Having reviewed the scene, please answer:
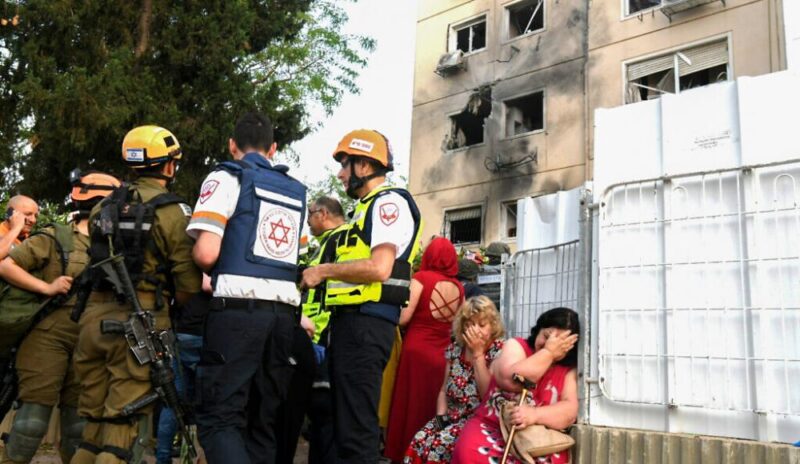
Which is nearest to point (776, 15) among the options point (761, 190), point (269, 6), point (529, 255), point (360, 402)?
point (269, 6)

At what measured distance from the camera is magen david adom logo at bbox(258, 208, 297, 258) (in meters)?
3.47

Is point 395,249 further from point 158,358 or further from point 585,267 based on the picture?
point 158,358

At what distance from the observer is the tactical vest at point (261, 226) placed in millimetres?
3391

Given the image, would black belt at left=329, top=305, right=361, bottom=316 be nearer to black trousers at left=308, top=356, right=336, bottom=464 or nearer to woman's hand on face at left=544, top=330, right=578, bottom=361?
black trousers at left=308, top=356, right=336, bottom=464

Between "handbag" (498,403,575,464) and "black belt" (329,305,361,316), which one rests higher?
"black belt" (329,305,361,316)

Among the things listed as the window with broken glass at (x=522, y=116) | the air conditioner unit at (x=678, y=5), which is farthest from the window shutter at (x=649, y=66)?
the window with broken glass at (x=522, y=116)

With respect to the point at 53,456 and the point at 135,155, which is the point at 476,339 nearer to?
the point at 135,155

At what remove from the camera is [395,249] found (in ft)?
11.8

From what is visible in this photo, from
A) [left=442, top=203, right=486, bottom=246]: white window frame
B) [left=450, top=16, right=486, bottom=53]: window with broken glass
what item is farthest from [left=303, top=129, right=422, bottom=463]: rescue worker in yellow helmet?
[left=450, top=16, right=486, bottom=53]: window with broken glass

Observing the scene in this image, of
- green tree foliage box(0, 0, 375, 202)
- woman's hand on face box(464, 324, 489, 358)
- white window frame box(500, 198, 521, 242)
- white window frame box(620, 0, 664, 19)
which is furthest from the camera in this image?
white window frame box(500, 198, 521, 242)

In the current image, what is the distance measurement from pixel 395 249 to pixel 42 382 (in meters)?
2.35

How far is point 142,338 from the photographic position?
3.36 metres

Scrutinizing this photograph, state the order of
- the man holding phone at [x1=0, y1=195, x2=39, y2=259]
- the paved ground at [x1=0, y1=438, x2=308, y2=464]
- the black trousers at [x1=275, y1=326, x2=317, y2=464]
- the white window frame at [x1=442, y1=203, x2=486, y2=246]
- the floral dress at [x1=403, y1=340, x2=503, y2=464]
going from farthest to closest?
the white window frame at [x1=442, y1=203, x2=486, y2=246], the paved ground at [x1=0, y1=438, x2=308, y2=464], the man holding phone at [x1=0, y1=195, x2=39, y2=259], the floral dress at [x1=403, y1=340, x2=503, y2=464], the black trousers at [x1=275, y1=326, x2=317, y2=464]

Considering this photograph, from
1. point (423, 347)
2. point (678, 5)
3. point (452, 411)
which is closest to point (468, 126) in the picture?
point (678, 5)
